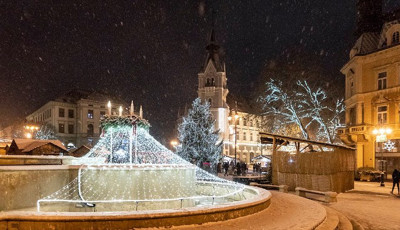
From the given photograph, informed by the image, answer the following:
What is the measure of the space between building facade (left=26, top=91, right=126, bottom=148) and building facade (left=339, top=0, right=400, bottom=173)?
56.3 meters

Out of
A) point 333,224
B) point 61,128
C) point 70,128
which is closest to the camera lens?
point 333,224

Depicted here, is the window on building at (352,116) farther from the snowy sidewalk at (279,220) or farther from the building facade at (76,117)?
the building facade at (76,117)

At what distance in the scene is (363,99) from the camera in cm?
3434

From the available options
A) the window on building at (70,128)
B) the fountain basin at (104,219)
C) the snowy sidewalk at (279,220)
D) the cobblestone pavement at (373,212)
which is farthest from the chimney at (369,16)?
Answer: the window on building at (70,128)

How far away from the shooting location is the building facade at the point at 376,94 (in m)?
32.0

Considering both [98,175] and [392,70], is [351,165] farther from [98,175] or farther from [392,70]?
[98,175]

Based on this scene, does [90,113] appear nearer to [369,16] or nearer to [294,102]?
[294,102]

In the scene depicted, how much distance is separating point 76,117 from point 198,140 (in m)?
48.4

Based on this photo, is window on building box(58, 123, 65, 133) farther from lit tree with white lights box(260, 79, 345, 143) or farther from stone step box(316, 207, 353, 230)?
stone step box(316, 207, 353, 230)

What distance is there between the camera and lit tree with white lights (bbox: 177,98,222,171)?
40.2m

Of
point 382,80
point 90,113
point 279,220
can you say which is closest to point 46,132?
point 90,113

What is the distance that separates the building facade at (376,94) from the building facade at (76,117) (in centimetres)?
5627

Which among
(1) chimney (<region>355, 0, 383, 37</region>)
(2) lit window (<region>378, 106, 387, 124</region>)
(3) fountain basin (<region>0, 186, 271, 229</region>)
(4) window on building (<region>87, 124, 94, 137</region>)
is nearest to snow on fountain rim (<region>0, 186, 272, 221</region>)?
(3) fountain basin (<region>0, 186, 271, 229</region>)

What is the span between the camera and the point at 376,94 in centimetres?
3331
